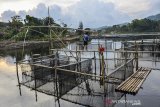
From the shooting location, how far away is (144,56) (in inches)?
1043

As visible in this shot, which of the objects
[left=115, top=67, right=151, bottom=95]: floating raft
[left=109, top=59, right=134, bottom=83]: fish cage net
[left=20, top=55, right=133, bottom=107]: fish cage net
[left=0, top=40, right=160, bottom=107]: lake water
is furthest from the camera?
[left=109, top=59, right=134, bottom=83]: fish cage net

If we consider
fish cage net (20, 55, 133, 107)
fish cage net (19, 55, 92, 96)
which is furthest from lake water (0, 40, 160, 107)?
fish cage net (19, 55, 92, 96)

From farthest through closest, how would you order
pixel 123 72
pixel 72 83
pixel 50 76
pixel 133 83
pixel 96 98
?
pixel 50 76 → pixel 123 72 → pixel 133 83 → pixel 72 83 → pixel 96 98

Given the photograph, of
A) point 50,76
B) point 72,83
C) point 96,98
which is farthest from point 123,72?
point 50,76

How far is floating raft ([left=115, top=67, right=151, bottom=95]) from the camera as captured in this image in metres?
14.2

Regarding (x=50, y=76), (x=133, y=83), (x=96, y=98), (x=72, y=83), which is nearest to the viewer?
(x=96, y=98)

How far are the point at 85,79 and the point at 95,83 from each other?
0.77 meters

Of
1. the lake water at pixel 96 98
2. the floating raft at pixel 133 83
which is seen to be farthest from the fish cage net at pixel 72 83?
the floating raft at pixel 133 83

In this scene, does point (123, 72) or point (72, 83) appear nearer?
point (72, 83)

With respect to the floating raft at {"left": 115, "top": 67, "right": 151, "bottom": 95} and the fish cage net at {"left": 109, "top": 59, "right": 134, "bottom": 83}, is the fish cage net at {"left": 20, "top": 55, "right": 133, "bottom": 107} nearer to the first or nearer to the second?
the fish cage net at {"left": 109, "top": 59, "right": 134, "bottom": 83}

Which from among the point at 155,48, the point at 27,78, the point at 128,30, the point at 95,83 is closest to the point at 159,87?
the point at 95,83

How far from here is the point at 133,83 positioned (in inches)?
608

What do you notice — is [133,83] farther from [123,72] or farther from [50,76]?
[50,76]

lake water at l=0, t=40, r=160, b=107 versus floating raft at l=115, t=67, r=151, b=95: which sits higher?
floating raft at l=115, t=67, r=151, b=95
